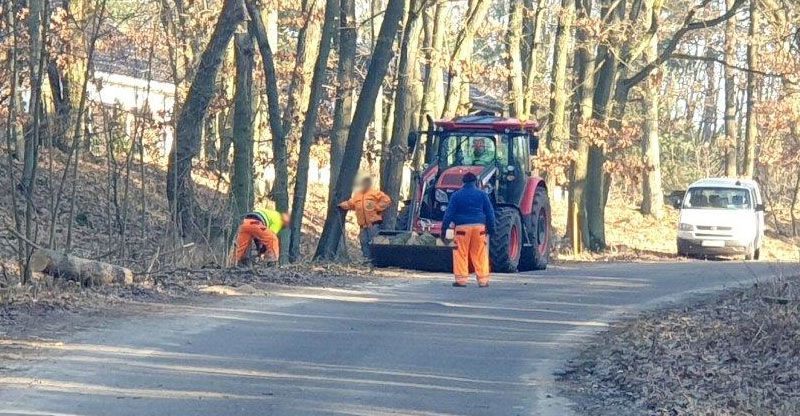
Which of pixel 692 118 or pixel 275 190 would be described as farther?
pixel 692 118

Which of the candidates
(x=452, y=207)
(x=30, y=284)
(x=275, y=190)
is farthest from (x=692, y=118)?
(x=30, y=284)

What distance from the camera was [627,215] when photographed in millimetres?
48938

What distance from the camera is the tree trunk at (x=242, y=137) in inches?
898

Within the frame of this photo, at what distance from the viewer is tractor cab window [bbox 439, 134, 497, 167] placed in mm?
23359

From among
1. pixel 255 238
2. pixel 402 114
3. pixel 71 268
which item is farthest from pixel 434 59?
pixel 71 268

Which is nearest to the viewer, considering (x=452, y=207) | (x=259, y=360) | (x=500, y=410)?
(x=500, y=410)

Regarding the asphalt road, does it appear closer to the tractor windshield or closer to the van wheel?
the tractor windshield

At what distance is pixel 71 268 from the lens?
16.0 metres

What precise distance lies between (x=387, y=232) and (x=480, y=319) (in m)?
6.79

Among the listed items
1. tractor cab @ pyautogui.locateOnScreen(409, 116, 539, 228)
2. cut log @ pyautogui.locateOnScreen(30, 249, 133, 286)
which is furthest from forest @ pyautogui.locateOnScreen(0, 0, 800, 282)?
tractor cab @ pyautogui.locateOnScreen(409, 116, 539, 228)

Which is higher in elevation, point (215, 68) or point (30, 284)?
point (215, 68)

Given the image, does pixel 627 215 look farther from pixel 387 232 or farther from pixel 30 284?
pixel 30 284

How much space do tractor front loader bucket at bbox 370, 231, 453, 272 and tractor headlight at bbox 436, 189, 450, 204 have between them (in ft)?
2.56

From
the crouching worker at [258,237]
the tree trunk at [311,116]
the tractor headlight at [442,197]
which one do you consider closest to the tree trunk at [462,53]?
the tree trunk at [311,116]
